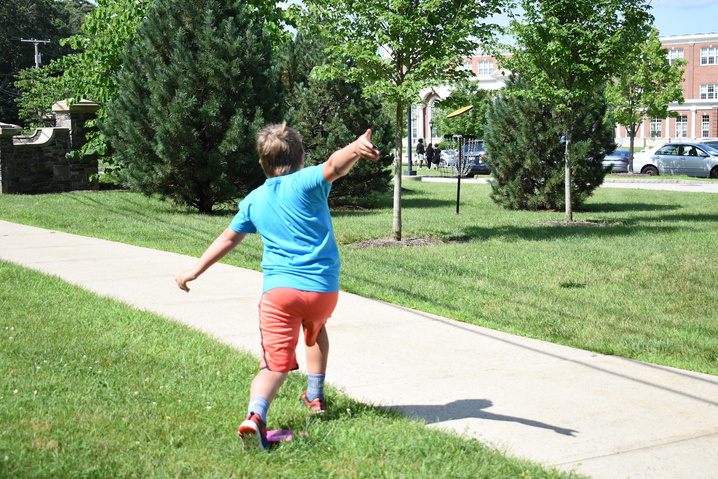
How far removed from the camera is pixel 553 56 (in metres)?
13.3

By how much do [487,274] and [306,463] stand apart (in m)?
5.43

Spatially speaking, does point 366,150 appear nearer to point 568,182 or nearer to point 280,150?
point 280,150

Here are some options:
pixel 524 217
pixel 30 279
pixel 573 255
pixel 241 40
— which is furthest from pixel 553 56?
pixel 30 279

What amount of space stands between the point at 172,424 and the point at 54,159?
18282 millimetres

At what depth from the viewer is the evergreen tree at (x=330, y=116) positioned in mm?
17594

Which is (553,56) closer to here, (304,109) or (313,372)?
(304,109)

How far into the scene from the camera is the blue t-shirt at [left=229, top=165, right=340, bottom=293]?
356 centimetres

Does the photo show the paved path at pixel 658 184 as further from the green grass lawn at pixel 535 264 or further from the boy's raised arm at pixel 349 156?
the boy's raised arm at pixel 349 156

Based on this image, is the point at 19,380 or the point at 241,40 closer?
the point at 19,380

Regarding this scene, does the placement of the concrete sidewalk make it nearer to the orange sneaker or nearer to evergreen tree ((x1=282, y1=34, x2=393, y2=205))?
the orange sneaker

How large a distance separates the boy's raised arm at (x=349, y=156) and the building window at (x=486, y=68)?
263 ft

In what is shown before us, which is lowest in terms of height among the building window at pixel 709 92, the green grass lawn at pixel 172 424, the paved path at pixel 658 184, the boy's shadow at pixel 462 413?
the boy's shadow at pixel 462 413

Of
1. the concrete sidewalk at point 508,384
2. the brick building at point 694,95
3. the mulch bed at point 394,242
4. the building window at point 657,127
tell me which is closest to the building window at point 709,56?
the brick building at point 694,95

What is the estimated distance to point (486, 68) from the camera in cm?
8169
